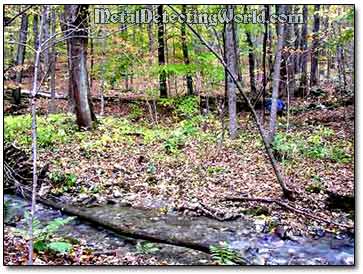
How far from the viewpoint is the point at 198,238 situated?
4.42m

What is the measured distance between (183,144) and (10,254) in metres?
4.21

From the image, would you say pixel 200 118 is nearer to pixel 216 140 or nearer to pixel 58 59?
pixel 216 140

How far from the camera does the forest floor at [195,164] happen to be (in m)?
5.16

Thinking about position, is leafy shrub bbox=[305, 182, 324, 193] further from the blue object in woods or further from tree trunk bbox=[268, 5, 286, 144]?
the blue object in woods

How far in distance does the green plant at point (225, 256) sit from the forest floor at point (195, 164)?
80 centimetres

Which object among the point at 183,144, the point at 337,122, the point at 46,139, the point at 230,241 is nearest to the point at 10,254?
the point at 230,241

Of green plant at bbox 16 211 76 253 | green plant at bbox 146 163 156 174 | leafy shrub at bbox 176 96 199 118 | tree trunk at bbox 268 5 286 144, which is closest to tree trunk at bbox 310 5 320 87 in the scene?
leafy shrub at bbox 176 96 199 118

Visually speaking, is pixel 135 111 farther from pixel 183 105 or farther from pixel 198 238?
pixel 198 238

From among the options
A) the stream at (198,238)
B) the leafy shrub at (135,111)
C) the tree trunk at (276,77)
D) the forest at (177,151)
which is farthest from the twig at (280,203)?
the leafy shrub at (135,111)

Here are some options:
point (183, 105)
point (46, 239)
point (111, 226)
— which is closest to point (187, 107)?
point (183, 105)

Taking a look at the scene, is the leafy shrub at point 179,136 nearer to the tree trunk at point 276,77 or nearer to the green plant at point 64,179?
the tree trunk at point 276,77

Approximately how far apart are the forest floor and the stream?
0.73 ft

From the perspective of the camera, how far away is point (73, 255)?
3.81 metres

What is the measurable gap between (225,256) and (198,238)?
0.60 metres
